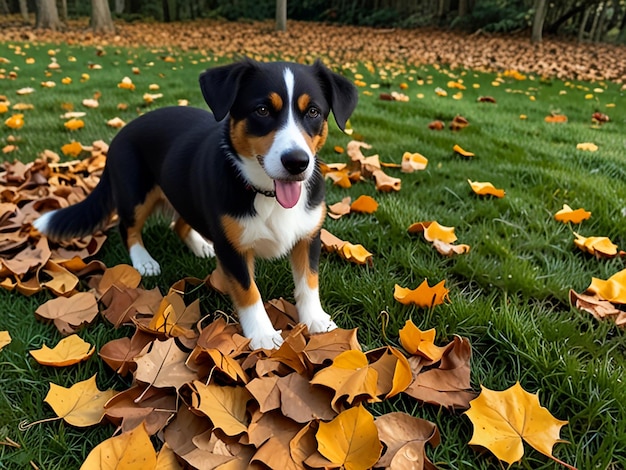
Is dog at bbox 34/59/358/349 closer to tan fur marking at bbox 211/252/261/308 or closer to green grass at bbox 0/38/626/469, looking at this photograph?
tan fur marking at bbox 211/252/261/308

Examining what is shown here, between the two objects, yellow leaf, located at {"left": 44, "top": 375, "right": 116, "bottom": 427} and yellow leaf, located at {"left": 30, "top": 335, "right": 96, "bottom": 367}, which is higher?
yellow leaf, located at {"left": 30, "top": 335, "right": 96, "bottom": 367}

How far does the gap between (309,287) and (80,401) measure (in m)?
1.03

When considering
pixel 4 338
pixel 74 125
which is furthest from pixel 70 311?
pixel 74 125

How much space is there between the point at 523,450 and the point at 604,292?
1.14 m

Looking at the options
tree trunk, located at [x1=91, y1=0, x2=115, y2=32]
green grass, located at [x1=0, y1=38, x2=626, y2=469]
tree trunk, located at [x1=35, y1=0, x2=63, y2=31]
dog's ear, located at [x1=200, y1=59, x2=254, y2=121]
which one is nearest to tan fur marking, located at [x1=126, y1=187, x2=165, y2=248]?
green grass, located at [x1=0, y1=38, x2=626, y2=469]

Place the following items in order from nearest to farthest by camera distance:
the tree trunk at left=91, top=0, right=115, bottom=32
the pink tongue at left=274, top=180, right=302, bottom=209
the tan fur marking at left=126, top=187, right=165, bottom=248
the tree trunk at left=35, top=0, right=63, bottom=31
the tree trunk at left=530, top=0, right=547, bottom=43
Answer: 1. the pink tongue at left=274, top=180, right=302, bottom=209
2. the tan fur marking at left=126, top=187, right=165, bottom=248
3. the tree trunk at left=530, top=0, right=547, bottom=43
4. the tree trunk at left=91, top=0, right=115, bottom=32
5. the tree trunk at left=35, top=0, right=63, bottom=31

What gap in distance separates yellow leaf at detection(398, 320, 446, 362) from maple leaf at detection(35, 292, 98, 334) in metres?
1.41

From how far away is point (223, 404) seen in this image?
5.80ft

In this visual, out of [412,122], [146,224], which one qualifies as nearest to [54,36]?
[412,122]

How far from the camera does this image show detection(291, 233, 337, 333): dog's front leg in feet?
7.59

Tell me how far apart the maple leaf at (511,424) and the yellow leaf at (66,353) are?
151cm

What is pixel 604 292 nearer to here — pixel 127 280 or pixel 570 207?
pixel 570 207

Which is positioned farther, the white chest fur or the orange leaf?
the orange leaf

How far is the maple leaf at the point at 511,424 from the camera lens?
1602mm
